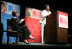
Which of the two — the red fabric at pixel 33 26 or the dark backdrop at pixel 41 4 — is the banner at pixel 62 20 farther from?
the red fabric at pixel 33 26

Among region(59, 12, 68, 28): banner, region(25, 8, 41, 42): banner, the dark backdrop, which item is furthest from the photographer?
region(25, 8, 41, 42): banner

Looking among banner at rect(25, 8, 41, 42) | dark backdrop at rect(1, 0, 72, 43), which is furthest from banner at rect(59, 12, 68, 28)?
banner at rect(25, 8, 41, 42)

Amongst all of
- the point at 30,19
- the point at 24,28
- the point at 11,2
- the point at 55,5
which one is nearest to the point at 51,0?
the point at 55,5

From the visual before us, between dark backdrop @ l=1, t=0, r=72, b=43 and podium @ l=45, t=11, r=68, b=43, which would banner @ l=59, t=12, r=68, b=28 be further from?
dark backdrop @ l=1, t=0, r=72, b=43

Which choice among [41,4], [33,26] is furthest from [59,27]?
[41,4]

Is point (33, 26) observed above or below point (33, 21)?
below

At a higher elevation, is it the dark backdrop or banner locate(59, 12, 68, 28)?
the dark backdrop

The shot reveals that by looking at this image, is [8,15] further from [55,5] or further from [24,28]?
[55,5]

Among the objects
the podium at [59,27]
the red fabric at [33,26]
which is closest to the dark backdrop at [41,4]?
the red fabric at [33,26]

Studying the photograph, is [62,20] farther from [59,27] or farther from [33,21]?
[33,21]

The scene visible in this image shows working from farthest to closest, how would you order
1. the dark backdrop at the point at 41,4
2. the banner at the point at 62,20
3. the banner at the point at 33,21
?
the banner at the point at 33,21
the dark backdrop at the point at 41,4
the banner at the point at 62,20

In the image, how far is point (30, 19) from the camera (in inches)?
233

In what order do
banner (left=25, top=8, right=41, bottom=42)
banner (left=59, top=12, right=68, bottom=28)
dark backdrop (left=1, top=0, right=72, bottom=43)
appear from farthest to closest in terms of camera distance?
1. banner (left=25, top=8, right=41, bottom=42)
2. dark backdrop (left=1, top=0, right=72, bottom=43)
3. banner (left=59, top=12, right=68, bottom=28)

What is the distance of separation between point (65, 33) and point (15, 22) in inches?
63.3
